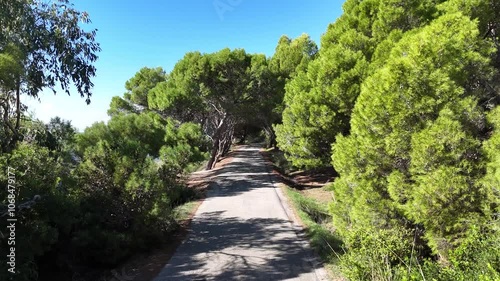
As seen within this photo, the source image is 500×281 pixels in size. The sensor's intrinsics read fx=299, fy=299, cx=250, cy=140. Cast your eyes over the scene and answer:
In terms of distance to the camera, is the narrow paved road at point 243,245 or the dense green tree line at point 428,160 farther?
the narrow paved road at point 243,245

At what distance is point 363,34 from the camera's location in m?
11.8

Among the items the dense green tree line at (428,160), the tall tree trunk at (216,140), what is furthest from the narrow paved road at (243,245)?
the tall tree trunk at (216,140)

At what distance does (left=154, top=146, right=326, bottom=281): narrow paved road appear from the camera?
7.11m

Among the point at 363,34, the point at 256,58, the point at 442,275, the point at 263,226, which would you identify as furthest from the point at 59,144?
the point at 256,58

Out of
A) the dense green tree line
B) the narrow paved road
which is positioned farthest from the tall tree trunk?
the dense green tree line

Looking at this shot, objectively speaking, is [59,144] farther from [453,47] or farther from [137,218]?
[453,47]

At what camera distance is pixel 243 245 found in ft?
29.2

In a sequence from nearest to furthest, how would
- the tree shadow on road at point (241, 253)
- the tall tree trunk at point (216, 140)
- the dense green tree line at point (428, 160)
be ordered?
the dense green tree line at point (428, 160) → the tree shadow on road at point (241, 253) → the tall tree trunk at point (216, 140)

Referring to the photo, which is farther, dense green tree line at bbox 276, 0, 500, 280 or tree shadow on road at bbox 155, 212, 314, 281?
tree shadow on road at bbox 155, 212, 314, 281

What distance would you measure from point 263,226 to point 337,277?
423 centimetres

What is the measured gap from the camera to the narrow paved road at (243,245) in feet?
23.3

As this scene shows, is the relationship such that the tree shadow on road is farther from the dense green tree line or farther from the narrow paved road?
the dense green tree line

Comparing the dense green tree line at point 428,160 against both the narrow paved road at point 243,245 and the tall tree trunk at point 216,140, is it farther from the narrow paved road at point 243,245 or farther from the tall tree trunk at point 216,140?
the tall tree trunk at point 216,140

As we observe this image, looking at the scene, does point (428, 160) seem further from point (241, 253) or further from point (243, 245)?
point (243, 245)
